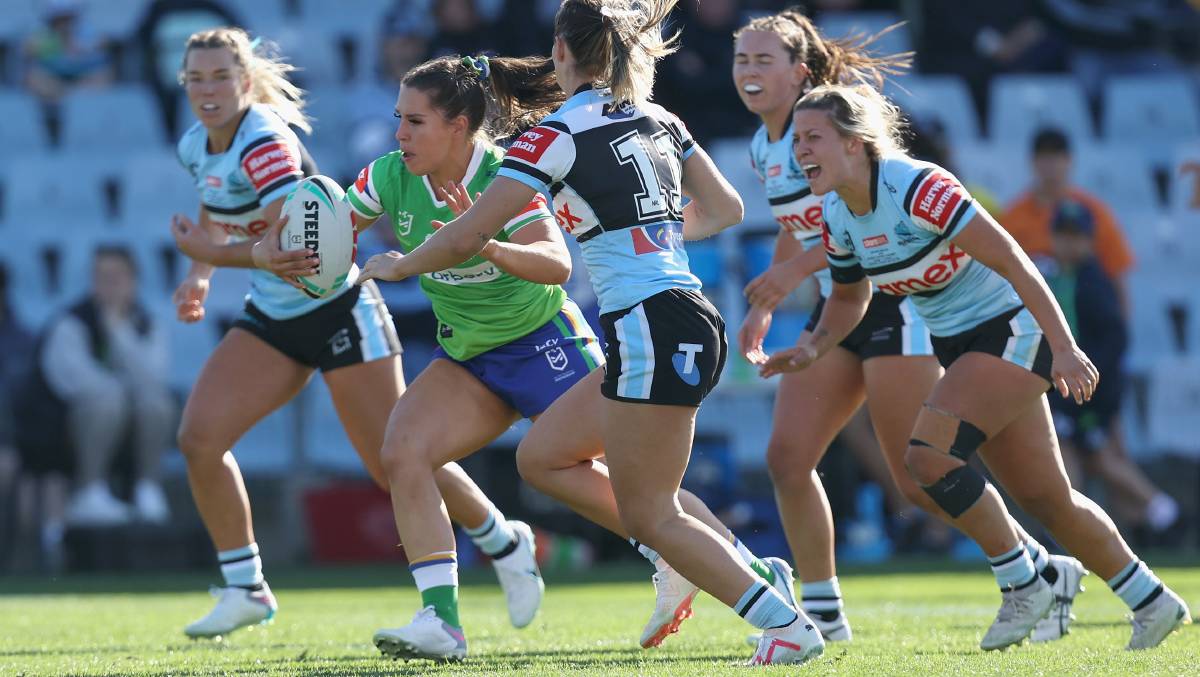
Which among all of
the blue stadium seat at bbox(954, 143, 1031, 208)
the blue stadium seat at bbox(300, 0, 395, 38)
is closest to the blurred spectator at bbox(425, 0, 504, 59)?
the blue stadium seat at bbox(300, 0, 395, 38)

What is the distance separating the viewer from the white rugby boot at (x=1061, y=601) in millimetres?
5652

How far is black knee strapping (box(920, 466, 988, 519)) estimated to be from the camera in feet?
16.8

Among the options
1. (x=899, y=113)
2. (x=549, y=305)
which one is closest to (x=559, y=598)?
(x=549, y=305)

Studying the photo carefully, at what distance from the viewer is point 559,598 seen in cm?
836

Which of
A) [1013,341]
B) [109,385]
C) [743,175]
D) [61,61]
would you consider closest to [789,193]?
[1013,341]

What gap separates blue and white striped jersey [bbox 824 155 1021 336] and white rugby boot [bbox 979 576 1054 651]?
87 centimetres

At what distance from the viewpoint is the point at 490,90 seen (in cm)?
540

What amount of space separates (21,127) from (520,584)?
9.15m

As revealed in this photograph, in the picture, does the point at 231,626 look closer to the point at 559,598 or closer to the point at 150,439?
the point at 559,598

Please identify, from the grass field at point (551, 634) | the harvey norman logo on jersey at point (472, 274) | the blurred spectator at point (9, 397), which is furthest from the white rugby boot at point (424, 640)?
the blurred spectator at point (9, 397)

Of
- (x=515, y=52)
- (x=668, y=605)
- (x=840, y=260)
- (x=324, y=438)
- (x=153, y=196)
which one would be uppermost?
(x=515, y=52)

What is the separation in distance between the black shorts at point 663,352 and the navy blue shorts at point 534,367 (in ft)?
2.81

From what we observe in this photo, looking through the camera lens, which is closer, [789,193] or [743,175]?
[789,193]

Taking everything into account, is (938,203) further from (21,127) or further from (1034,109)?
(21,127)
